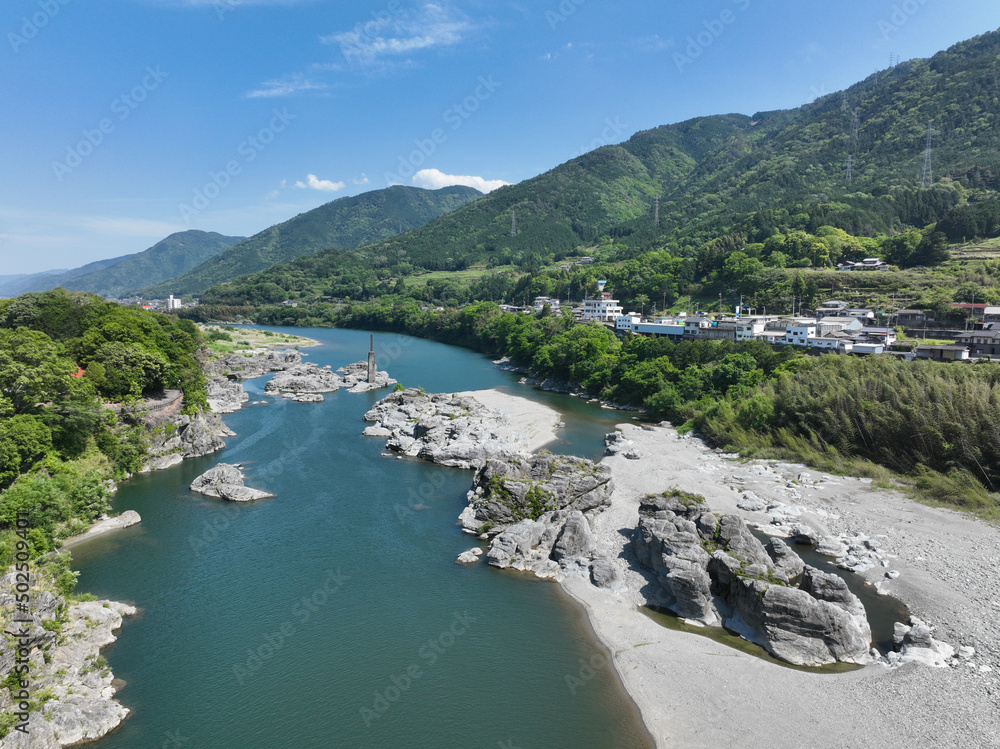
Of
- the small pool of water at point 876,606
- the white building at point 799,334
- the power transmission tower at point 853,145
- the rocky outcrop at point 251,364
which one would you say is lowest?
the small pool of water at point 876,606

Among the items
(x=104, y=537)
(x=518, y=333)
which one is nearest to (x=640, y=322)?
(x=518, y=333)

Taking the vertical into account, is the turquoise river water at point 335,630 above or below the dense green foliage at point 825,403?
below

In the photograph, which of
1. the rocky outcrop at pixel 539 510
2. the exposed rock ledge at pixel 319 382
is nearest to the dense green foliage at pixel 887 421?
the rocky outcrop at pixel 539 510

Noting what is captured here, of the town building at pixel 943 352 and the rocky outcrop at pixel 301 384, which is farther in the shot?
the rocky outcrop at pixel 301 384

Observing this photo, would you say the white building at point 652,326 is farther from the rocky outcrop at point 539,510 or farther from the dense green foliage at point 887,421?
the rocky outcrop at point 539,510

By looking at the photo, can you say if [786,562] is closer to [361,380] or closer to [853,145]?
[361,380]

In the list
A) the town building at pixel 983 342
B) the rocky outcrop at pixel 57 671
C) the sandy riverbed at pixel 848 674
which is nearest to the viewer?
the rocky outcrop at pixel 57 671
